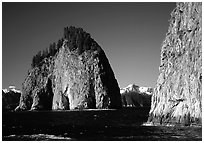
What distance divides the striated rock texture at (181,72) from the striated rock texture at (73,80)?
282 ft

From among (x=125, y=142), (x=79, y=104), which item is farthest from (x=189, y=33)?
(x=79, y=104)

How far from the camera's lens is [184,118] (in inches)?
1754

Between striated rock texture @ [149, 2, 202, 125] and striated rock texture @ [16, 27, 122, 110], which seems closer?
striated rock texture @ [149, 2, 202, 125]

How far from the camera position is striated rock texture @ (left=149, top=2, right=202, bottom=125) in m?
44.0

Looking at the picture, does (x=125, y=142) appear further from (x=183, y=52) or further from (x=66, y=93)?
(x=66, y=93)

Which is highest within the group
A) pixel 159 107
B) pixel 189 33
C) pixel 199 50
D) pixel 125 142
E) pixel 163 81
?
pixel 189 33

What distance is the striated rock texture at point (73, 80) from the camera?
140125mm

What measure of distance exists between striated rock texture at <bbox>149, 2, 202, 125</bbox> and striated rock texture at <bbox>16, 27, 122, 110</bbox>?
8582 centimetres

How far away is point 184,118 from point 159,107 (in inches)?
251

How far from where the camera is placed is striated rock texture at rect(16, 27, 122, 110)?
460 feet

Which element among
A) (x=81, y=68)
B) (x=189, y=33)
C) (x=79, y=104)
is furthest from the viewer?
(x=81, y=68)

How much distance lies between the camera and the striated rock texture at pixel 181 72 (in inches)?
1732

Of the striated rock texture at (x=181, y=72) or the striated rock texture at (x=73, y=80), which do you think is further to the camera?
the striated rock texture at (x=73, y=80)

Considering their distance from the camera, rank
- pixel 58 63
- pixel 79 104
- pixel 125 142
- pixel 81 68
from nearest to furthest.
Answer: pixel 125 142 → pixel 79 104 → pixel 81 68 → pixel 58 63
